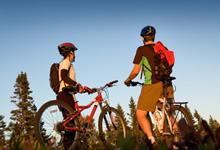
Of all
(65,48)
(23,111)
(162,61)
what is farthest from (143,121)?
(23,111)

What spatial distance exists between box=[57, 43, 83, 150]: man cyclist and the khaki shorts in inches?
67.6

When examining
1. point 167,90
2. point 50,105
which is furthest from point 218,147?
point 50,105

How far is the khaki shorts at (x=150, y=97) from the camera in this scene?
4938 mm

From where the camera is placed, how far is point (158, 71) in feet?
16.2

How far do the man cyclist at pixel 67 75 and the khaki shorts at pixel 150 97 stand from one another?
1.72 meters

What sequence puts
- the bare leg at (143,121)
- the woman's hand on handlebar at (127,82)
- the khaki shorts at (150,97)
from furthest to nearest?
the woman's hand on handlebar at (127,82) → the khaki shorts at (150,97) → the bare leg at (143,121)

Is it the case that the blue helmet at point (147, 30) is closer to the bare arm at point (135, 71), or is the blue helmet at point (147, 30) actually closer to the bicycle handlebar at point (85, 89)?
the bare arm at point (135, 71)

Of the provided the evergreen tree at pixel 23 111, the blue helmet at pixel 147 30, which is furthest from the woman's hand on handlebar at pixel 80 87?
the evergreen tree at pixel 23 111

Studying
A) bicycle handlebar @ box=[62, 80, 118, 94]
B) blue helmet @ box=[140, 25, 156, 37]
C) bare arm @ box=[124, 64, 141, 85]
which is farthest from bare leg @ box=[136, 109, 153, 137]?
bicycle handlebar @ box=[62, 80, 118, 94]

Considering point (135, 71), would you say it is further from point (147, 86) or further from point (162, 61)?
point (162, 61)

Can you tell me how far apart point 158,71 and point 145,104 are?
63 cm

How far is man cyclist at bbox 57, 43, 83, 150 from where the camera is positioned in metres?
5.83

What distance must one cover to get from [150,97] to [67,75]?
2003 millimetres

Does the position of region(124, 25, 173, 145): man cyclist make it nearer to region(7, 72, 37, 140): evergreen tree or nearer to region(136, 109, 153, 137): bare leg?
region(136, 109, 153, 137): bare leg
